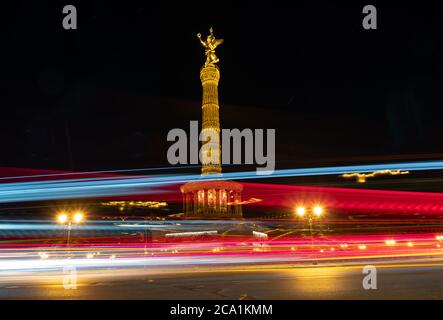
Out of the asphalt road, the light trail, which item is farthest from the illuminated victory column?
the asphalt road

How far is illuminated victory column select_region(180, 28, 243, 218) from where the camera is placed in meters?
37.4

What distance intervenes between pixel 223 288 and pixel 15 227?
9457 mm

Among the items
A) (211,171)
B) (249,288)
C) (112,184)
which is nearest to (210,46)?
(211,171)

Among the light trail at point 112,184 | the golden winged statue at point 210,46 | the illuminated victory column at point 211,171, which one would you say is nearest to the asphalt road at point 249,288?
the light trail at point 112,184

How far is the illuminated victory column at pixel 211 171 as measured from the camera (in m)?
37.4

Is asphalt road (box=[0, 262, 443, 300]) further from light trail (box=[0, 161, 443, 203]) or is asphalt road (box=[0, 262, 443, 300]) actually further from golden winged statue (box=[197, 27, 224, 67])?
golden winged statue (box=[197, 27, 224, 67])

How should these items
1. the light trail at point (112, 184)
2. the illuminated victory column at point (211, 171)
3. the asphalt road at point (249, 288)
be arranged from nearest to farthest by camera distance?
1. the asphalt road at point (249, 288)
2. the light trail at point (112, 184)
3. the illuminated victory column at point (211, 171)

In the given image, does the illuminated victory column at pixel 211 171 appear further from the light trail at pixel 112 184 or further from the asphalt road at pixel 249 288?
the asphalt road at pixel 249 288

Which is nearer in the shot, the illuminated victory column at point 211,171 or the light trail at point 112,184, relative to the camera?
the light trail at point 112,184
